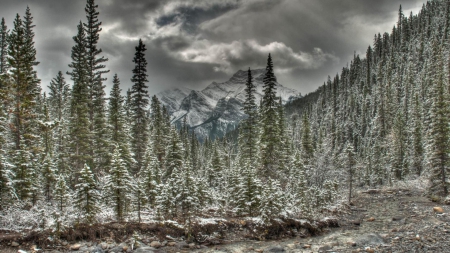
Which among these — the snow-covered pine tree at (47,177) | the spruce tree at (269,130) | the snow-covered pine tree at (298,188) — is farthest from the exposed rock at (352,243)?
the snow-covered pine tree at (47,177)

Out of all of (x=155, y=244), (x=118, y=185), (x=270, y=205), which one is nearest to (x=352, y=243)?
(x=270, y=205)

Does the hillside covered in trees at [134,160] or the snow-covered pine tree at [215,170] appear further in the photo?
the snow-covered pine tree at [215,170]

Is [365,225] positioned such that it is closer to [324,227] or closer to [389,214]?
[324,227]

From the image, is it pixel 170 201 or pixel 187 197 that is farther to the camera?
pixel 170 201

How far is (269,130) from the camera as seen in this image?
29984mm

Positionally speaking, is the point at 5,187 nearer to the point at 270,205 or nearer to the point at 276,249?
the point at 276,249

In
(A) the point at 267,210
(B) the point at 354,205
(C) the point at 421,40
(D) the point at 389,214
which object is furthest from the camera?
(C) the point at 421,40

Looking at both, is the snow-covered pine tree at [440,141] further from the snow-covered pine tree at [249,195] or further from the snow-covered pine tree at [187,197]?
the snow-covered pine tree at [187,197]

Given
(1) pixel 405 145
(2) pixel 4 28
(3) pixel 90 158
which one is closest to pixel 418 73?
(1) pixel 405 145

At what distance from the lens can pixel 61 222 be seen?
12086mm

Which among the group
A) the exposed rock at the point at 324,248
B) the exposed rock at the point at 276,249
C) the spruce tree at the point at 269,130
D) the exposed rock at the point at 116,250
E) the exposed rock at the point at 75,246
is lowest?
the exposed rock at the point at 276,249

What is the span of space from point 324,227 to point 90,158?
2251 centimetres

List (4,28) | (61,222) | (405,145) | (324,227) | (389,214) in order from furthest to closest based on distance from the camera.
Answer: (405,145) → (4,28) → (389,214) → (324,227) → (61,222)

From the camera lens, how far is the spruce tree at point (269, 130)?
96.9ft
